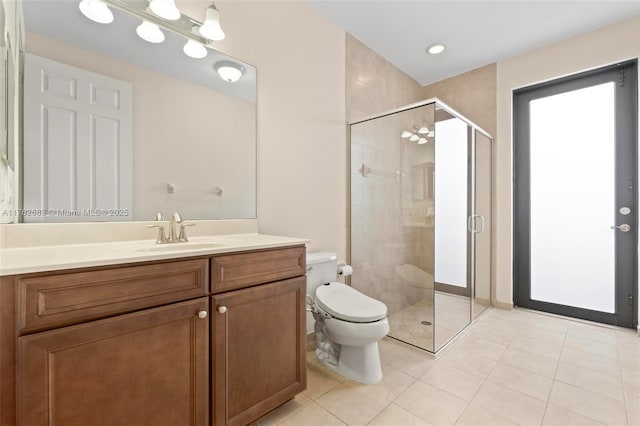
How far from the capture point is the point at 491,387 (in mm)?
1605

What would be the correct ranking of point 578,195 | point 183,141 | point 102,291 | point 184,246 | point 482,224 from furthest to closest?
point 482,224 < point 578,195 < point 183,141 < point 184,246 < point 102,291

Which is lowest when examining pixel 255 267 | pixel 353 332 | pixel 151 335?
pixel 353 332

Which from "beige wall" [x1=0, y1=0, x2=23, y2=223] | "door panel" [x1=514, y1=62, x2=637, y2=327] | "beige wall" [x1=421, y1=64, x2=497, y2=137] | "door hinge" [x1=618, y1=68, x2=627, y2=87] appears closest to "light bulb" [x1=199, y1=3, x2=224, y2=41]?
"beige wall" [x1=0, y1=0, x2=23, y2=223]

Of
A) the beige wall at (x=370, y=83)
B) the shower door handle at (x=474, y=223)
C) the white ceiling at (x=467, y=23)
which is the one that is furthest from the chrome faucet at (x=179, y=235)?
the shower door handle at (x=474, y=223)

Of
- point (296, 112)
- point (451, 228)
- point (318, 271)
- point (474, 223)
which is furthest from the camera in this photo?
point (474, 223)

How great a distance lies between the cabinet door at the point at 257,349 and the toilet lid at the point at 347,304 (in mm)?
303

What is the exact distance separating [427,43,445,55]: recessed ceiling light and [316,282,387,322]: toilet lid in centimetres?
238

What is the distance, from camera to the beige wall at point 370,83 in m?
2.50

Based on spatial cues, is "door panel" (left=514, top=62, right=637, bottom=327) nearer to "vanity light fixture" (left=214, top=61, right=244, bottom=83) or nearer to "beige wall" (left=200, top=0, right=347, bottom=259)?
"beige wall" (left=200, top=0, right=347, bottom=259)

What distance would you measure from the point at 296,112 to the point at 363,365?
1.75 m

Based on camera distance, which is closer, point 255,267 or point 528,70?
point 255,267

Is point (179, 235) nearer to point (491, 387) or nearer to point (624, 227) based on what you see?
point (491, 387)

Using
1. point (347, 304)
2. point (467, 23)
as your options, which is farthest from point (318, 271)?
point (467, 23)

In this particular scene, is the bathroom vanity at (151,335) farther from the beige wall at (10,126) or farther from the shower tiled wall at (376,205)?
the shower tiled wall at (376,205)
